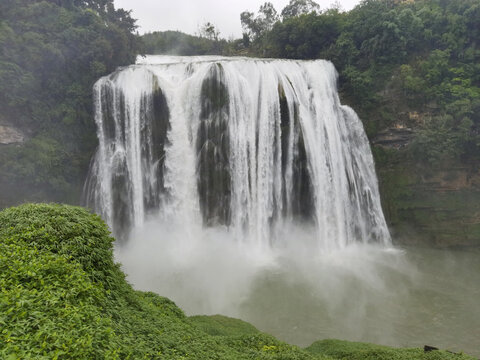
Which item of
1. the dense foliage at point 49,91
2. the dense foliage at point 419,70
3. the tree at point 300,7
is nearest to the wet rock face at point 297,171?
the dense foliage at point 419,70

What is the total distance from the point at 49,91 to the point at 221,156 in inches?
438

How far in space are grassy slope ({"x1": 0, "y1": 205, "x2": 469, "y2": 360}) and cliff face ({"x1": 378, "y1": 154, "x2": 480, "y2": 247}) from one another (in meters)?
13.7

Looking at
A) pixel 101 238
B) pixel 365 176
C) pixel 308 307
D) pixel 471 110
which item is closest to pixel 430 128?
pixel 471 110

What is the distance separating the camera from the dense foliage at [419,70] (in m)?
19.1

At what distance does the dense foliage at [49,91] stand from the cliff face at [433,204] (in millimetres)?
19166

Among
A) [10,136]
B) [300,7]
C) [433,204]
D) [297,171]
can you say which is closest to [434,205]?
[433,204]

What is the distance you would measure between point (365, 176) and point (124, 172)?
571 inches

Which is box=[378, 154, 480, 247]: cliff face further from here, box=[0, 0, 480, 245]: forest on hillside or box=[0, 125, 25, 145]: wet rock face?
box=[0, 125, 25, 145]: wet rock face

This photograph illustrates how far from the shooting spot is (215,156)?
1795 centimetres

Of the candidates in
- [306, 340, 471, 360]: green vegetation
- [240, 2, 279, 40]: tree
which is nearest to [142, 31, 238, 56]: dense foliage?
[240, 2, 279, 40]: tree

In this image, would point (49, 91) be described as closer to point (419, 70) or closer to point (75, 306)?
point (75, 306)

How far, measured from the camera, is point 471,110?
18812 mm

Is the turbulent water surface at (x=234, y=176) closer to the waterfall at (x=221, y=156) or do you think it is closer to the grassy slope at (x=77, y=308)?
the waterfall at (x=221, y=156)

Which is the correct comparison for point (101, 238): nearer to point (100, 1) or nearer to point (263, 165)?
point (263, 165)
